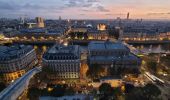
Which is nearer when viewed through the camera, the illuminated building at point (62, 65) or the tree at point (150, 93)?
the tree at point (150, 93)

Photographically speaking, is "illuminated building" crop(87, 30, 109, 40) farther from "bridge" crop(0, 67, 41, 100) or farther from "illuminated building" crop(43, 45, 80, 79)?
"bridge" crop(0, 67, 41, 100)

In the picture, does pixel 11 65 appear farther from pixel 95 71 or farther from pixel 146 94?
pixel 146 94

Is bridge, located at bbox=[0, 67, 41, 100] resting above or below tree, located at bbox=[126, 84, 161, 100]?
below

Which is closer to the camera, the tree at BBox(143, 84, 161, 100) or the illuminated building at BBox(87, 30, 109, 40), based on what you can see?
the tree at BBox(143, 84, 161, 100)

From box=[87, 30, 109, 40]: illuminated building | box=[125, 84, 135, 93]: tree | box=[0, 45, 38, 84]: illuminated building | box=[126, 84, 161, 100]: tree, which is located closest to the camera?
box=[126, 84, 161, 100]: tree

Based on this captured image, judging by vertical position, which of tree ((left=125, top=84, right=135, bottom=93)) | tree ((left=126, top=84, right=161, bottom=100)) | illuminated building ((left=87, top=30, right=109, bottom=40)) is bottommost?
tree ((left=125, top=84, right=135, bottom=93))

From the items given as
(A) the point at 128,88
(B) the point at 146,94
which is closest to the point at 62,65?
(A) the point at 128,88

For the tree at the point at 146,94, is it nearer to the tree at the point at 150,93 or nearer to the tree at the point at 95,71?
the tree at the point at 150,93

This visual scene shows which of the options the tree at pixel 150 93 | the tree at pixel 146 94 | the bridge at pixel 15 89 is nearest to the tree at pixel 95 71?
the tree at pixel 146 94

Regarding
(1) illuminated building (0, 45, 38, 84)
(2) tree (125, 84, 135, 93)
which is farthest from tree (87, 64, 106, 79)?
(1) illuminated building (0, 45, 38, 84)

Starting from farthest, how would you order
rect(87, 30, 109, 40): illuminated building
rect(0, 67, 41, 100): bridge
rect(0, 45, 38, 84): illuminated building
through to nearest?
rect(87, 30, 109, 40): illuminated building < rect(0, 45, 38, 84): illuminated building < rect(0, 67, 41, 100): bridge

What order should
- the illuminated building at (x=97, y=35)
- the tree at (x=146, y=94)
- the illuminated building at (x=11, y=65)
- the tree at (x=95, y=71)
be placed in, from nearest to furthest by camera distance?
the tree at (x=146, y=94), the tree at (x=95, y=71), the illuminated building at (x=11, y=65), the illuminated building at (x=97, y=35)

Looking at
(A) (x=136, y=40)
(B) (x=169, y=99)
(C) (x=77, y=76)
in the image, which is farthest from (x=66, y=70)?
(A) (x=136, y=40)
